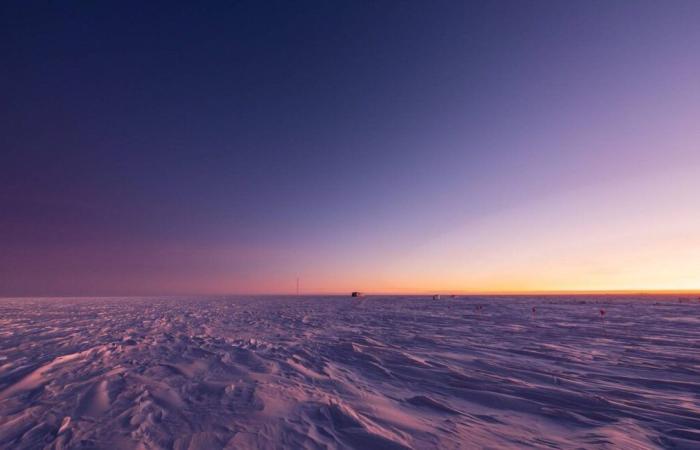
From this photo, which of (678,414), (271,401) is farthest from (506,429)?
(271,401)

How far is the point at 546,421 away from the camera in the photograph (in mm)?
4168

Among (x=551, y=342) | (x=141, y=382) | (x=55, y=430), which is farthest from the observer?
(x=551, y=342)

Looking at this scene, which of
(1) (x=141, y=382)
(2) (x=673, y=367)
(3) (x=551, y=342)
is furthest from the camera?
(3) (x=551, y=342)

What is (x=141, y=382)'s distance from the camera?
18.7 feet

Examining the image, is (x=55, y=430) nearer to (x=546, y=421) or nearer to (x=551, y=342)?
(x=546, y=421)

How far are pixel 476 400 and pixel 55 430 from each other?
18.9 ft

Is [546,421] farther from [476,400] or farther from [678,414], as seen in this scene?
[678,414]

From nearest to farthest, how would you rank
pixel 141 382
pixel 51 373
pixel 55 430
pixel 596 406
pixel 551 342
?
pixel 55 430, pixel 596 406, pixel 141 382, pixel 51 373, pixel 551 342

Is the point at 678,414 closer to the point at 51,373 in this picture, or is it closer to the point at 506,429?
the point at 506,429

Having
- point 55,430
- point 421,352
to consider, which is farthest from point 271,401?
point 421,352

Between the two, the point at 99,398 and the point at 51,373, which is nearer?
the point at 99,398

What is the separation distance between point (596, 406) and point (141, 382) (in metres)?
7.60

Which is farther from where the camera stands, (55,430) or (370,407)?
(370,407)

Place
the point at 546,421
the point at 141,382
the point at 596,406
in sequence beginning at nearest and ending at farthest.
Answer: the point at 546,421, the point at 596,406, the point at 141,382
